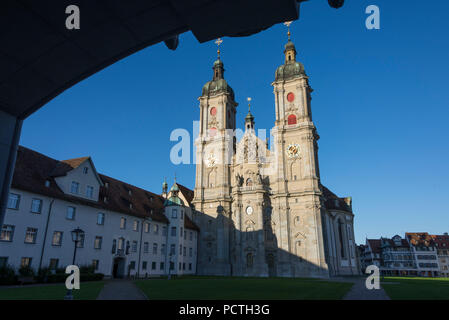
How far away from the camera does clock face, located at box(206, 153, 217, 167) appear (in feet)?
217

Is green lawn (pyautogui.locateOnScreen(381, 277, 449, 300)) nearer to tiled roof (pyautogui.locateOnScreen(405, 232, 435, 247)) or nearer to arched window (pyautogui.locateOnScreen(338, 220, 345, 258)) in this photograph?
arched window (pyautogui.locateOnScreen(338, 220, 345, 258))

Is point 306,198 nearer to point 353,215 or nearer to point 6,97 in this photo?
point 353,215

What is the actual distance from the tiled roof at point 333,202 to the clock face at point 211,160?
2573 centimetres

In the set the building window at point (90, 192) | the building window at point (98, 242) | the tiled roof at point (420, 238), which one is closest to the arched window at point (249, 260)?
the building window at point (98, 242)

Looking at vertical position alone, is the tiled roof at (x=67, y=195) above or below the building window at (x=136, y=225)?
above

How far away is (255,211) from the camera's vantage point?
58906 millimetres

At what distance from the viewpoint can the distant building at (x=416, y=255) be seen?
100188 mm

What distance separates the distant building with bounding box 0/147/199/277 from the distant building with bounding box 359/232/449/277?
3259 inches

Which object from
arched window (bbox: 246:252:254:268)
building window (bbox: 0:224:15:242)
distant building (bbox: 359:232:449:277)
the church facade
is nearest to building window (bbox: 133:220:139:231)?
building window (bbox: 0:224:15:242)

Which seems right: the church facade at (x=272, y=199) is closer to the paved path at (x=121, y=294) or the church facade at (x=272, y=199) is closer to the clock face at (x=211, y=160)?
the clock face at (x=211, y=160)

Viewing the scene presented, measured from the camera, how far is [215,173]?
215 ft

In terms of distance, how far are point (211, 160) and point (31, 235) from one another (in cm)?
4053
